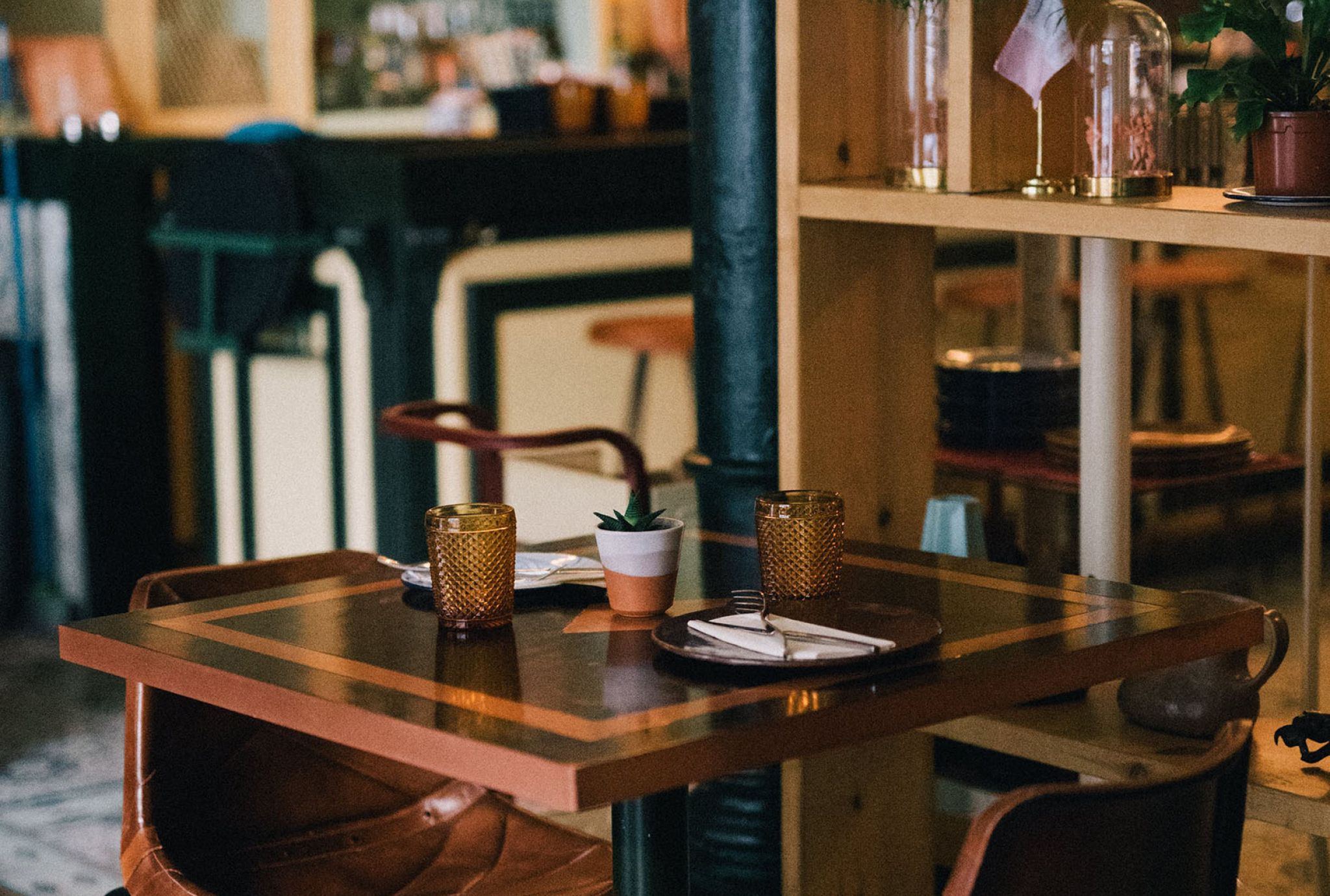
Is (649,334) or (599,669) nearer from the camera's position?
(599,669)

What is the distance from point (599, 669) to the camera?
162 cm

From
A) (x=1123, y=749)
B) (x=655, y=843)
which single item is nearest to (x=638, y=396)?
(x=1123, y=749)

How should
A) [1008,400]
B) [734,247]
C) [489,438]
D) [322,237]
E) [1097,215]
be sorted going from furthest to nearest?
[322,237] → [489,438] → [1008,400] → [734,247] → [1097,215]

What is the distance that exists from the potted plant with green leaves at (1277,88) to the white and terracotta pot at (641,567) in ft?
2.61

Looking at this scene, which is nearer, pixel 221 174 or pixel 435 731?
pixel 435 731

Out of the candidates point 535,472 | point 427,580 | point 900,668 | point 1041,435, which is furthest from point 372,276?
point 900,668

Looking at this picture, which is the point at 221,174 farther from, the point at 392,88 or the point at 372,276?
the point at 392,88

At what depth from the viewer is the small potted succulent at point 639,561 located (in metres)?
1.80

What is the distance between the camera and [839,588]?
1900 millimetres

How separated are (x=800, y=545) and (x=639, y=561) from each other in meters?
0.16

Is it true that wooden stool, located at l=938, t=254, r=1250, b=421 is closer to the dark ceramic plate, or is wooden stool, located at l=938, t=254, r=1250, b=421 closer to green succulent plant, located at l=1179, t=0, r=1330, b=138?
green succulent plant, located at l=1179, t=0, r=1330, b=138

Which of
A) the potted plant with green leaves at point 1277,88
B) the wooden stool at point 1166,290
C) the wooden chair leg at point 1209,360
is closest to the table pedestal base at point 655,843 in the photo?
the potted plant with green leaves at point 1277,88

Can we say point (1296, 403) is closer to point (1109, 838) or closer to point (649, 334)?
point (649, 334)

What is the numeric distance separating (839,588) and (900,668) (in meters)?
0.31
